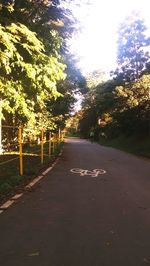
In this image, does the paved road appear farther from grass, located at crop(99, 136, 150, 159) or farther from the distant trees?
the distant trees

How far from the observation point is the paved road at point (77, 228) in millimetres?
5879

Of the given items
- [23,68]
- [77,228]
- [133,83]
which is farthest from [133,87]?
[77,228]

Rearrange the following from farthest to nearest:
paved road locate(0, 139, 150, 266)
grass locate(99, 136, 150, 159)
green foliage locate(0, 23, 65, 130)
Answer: grass locate(99, 136, 150, 159), green foliage locate(0, 23, 65, 130), paved road locate(0, 139, 150, 266)

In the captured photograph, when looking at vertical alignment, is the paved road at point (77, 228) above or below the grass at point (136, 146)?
below

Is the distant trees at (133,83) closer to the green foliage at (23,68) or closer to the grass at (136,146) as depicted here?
the grass at (136,146)

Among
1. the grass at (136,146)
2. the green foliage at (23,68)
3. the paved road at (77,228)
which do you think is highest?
the green foliage at (23,68)

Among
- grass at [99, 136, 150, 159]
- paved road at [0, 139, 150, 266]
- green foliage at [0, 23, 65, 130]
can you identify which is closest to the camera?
paved road at [0, 139, 150, 266]

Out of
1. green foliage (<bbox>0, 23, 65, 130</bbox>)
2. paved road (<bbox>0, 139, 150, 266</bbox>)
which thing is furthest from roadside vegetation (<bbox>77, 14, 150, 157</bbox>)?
paved road (<bbox>0, 139, 150, 266</bbox>)

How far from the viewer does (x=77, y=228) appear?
24.5 ft

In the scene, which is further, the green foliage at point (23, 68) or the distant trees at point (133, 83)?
the distant trees at point (133, 83)

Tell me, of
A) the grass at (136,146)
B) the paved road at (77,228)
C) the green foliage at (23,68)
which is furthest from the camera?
the grass at (136,146)

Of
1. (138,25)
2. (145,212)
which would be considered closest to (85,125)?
(138,25)

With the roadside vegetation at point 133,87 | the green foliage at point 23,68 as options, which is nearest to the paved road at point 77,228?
the green foliage at point 23,68

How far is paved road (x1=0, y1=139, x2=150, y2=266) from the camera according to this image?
19.3 feet
